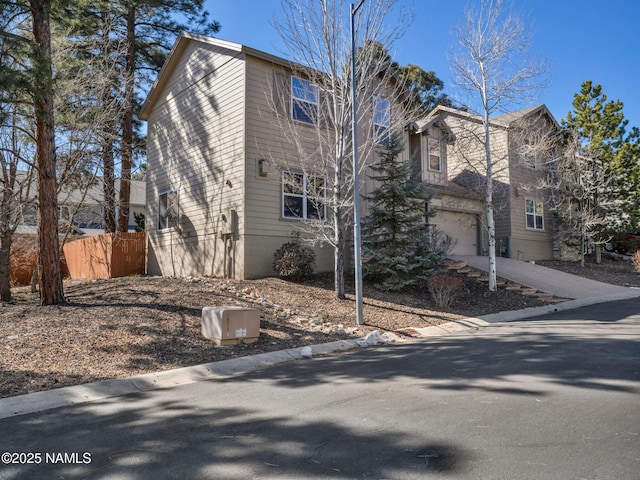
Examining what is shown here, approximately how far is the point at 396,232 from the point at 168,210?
8.32 m

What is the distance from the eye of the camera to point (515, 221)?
21562mm

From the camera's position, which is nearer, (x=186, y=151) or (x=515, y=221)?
(x=186, y=151)

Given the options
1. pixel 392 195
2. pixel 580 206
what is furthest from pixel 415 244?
pixel 580 206

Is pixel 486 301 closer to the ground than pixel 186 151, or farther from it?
closer to the ground

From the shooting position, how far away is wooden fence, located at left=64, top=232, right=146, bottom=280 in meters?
16.7

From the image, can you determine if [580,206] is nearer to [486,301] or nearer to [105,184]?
[486,301]

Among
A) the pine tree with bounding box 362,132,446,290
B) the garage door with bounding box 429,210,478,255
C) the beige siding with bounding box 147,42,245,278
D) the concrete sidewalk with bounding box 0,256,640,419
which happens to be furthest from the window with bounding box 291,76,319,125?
the concrete sidewalk with bounding box 0,256,640,419

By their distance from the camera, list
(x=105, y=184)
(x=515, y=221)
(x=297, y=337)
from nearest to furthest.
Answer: (x=297, y=337), (x=105, y=184), (x=515, y=221)

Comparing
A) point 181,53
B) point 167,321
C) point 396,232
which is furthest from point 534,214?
point 167,321

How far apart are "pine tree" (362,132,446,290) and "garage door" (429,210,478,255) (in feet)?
20.0

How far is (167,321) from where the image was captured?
835cm

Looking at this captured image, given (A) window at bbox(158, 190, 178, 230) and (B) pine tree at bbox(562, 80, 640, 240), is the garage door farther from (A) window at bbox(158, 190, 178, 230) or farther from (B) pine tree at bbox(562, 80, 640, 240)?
(A) window at bbox(158, 190, 178, 230)

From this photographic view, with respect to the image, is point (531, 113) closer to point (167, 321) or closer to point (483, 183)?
point (483, 183)

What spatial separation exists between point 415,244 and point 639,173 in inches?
626
